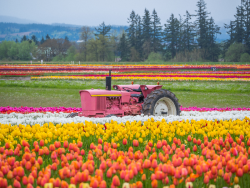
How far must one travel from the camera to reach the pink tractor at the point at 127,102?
6617 millimetres

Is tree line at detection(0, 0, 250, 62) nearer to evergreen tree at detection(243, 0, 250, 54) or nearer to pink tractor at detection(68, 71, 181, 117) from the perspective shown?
evergreen tree at detection(243, 0, 250, 54)

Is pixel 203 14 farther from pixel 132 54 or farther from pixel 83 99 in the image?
pixel 83 99

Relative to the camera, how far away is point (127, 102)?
276 inches

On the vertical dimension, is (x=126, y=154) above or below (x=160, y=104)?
below

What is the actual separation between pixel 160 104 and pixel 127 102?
0.84 meters

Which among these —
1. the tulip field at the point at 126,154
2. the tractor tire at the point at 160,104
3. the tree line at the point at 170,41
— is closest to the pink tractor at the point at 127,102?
the tractor tire at the point at 160,104

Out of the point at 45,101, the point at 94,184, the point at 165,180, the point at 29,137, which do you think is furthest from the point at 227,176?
the point at 45,101

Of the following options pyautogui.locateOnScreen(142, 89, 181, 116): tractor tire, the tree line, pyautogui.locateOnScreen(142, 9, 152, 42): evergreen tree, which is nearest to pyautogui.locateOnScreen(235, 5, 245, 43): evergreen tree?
the tree line

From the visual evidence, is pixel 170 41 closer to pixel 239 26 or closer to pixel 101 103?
pixel 239 26

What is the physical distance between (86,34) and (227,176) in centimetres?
7017

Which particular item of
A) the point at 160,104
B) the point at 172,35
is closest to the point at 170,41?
the point at 172,35

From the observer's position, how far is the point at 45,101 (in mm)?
12984

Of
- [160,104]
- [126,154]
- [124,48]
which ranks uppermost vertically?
[124,48]

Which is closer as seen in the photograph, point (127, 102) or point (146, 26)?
point (127, 102)
